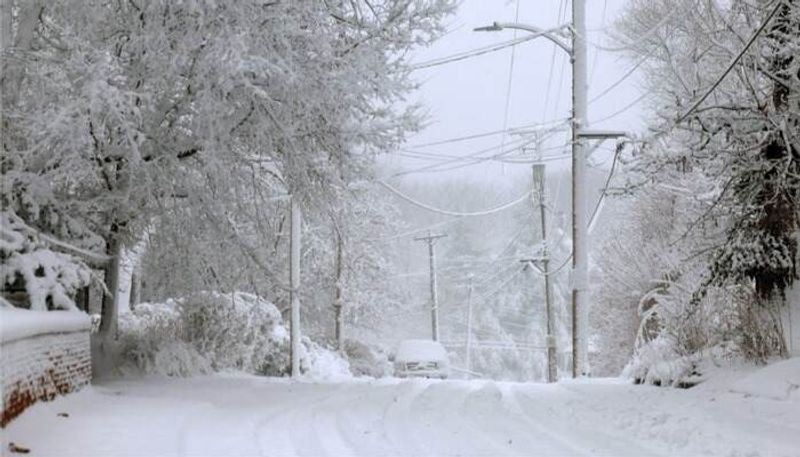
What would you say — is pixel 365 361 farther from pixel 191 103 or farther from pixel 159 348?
pixel 191 103

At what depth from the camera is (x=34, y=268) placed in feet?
28.8

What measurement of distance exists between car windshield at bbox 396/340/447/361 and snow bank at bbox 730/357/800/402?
19208 mm

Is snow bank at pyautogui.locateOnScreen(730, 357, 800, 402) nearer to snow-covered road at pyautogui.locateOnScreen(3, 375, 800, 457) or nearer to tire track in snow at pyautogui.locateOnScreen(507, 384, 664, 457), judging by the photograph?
snow-covered road at pyautogui.locateOnScreen(3, 375, 800, 457)

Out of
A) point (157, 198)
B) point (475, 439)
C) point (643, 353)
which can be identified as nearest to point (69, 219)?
point (157, 198)

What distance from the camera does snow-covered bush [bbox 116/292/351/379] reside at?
46.3 ft

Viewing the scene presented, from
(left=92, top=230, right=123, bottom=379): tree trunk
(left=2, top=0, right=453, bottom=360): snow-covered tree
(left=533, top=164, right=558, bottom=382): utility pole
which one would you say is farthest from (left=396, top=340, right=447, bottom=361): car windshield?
(left=2, top=0, right=453, bottom=360): snow-covered tree

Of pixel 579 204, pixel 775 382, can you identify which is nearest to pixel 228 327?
pixel 579 204

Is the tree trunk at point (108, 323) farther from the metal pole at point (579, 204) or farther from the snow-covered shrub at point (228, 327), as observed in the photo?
the metal pole at point (579, 204)

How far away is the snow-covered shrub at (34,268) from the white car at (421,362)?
61.6 ft

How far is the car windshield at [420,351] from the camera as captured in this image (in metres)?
27.9

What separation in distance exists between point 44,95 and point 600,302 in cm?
2408

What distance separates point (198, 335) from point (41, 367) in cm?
852

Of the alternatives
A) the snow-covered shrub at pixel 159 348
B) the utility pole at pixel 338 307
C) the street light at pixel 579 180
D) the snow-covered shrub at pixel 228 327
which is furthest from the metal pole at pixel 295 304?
the utility pole at pixel 338 307

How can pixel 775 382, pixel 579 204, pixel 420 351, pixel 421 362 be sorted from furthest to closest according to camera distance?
pixel 420 351 < pixel 421 362 < pixel 579 204 < pixel 775 382
